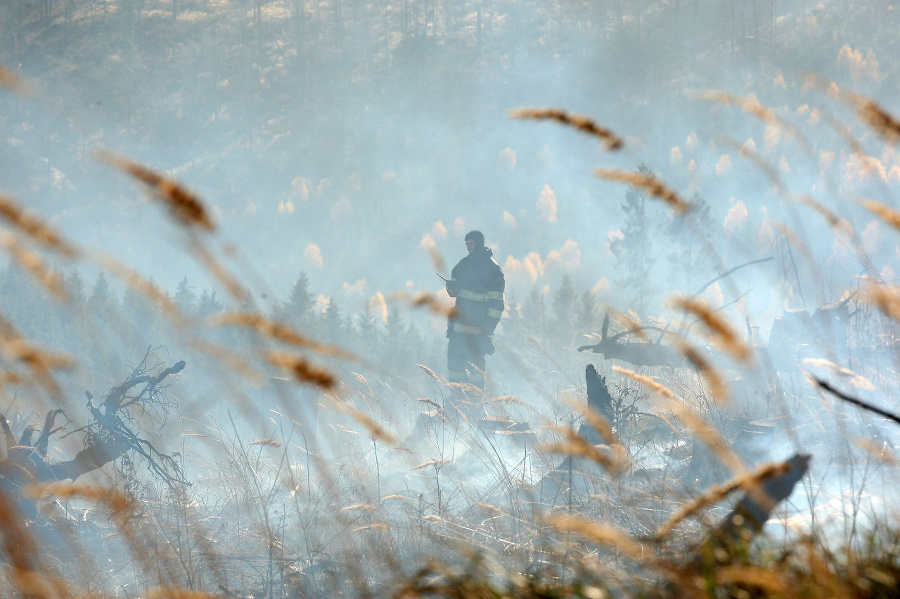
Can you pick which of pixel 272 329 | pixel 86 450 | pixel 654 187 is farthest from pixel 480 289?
pixel 272 329

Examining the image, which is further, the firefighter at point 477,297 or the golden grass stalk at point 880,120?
the firefighter at point 477,297

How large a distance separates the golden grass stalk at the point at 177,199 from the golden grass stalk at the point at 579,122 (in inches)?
24.5

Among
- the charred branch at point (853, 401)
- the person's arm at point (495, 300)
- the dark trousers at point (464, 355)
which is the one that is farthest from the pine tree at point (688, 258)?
the charred branch at point (853, 401)

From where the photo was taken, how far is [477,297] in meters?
8.32

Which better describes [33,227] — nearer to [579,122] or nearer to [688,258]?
[579,122]

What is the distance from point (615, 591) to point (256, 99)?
5417cm

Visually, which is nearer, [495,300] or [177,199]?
[177,199]

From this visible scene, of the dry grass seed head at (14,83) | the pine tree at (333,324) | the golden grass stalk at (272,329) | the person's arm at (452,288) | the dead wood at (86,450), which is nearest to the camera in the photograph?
the golden grass stalk at (272,329)

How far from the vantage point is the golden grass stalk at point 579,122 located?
4.19ft

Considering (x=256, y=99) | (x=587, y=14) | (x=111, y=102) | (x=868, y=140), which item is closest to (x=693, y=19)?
(x=587, y=14)

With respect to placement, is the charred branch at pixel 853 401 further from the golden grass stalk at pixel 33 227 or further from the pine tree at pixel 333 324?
the pine tree at pixel 333 324

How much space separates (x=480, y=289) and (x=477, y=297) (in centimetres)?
22

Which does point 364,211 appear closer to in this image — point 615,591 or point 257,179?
point 257,179

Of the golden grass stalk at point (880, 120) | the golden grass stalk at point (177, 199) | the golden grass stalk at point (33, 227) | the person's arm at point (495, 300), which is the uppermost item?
the person's arm at point (495, 300)
